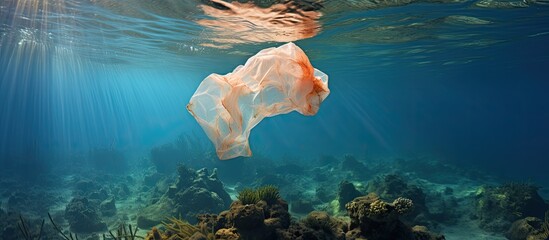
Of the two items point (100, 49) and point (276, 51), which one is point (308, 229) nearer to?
point (276, 51)

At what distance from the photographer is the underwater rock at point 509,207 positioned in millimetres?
11602

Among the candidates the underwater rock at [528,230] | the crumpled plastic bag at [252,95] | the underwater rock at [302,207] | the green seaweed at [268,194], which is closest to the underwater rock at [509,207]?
the underwater rock at [528,230]

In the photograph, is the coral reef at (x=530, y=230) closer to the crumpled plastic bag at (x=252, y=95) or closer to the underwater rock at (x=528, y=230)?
the underwater rock at (x=528, y=230)

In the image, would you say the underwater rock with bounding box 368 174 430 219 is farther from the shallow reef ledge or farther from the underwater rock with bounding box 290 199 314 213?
the shallow reef ledge

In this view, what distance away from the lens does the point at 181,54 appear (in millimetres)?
25969

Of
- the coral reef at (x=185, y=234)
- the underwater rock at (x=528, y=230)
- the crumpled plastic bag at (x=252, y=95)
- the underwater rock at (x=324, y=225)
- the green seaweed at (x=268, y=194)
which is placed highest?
the crumpled plastic bag at (x=252, y=95)

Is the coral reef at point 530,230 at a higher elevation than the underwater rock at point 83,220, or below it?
higher

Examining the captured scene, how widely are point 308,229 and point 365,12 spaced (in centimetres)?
1051

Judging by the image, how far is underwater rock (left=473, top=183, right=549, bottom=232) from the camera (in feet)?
38.1

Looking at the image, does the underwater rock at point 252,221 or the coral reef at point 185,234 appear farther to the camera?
the coral reef at point 185,234

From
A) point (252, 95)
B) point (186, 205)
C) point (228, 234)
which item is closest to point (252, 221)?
point (228, 234)

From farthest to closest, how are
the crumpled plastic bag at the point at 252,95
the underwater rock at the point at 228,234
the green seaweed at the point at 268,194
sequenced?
the green seaweed at the point at 268,194 → the underwater rock at the point at 228,234 → the crumpled plastic bag at the point at 252,95

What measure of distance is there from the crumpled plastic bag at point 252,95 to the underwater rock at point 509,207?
38.9 ft

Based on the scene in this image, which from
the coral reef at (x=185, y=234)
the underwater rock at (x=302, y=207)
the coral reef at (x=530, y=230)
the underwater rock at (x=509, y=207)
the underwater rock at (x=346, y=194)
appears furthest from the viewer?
the underwater rock at (x=302, y=207)
